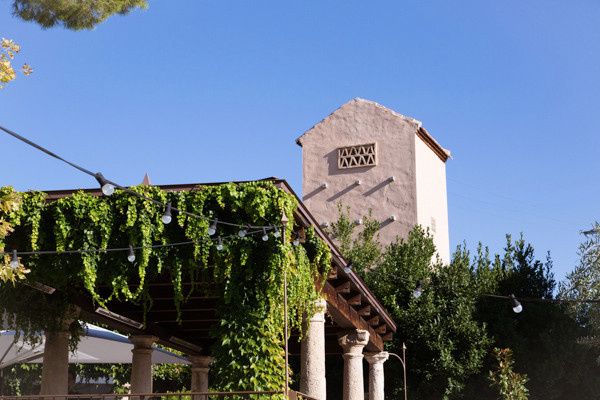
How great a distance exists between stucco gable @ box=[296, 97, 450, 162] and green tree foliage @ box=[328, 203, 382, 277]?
10.9 ft

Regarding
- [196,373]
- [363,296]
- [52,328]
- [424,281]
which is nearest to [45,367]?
[52,328]

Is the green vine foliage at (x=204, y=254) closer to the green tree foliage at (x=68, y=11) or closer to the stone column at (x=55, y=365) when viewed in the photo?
the stone column at (x=55, y=365)

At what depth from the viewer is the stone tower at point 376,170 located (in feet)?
105

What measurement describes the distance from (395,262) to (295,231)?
16.9 meters

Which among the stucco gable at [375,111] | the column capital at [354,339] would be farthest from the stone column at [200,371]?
the stucco gable at [375,111]

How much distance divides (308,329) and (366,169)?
19732 millimetres

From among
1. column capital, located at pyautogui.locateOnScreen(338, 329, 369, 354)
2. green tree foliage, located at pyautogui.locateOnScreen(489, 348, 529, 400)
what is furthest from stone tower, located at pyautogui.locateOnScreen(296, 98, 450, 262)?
column capital, located at pyautogui.locateOnScreen(338, 329, 369, 354)

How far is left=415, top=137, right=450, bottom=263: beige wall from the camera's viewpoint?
106 feet

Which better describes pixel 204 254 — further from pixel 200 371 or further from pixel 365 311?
pixel 200 371

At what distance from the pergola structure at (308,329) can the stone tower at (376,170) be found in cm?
1001

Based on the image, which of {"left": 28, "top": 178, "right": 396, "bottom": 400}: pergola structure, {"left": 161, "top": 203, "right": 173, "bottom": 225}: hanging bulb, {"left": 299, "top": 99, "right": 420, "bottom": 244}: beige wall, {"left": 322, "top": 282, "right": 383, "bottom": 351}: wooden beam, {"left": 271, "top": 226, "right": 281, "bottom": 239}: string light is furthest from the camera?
{"left": 299, "top": 99, "right": 420, "bottom": 244}: beige wall

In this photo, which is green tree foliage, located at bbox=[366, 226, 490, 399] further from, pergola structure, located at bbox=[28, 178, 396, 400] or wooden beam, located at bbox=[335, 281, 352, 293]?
wooden beam, located at bbox=[335, 281, 352, 293]

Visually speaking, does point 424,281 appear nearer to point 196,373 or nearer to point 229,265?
point 196,373

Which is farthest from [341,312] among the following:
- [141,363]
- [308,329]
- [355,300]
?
[141,363]
